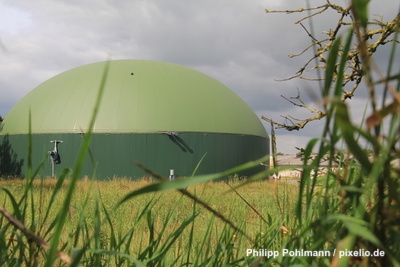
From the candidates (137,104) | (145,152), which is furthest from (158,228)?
(137,104)

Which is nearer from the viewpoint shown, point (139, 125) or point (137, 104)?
point (139, 125)

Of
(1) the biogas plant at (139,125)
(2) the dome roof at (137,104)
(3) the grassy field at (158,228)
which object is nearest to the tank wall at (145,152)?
(1) the biogas plant at (139,125)

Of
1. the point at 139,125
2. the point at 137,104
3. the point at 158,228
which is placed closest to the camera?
the point at 158,228

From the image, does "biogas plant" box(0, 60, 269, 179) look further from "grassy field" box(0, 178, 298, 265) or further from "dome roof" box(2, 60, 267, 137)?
"grassy field" box(0, 178, 298, 265)

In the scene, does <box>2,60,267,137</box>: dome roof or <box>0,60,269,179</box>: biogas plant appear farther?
<box>2,60,267,137</box>: dome roof

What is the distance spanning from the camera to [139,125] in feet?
68.0

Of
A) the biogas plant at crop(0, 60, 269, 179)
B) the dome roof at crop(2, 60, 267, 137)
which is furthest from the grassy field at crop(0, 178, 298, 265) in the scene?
the dome roof at crop(2, 60, 267, 137)

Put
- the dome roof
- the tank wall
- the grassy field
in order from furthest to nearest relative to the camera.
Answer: the dome roof
the tank wall
the grassy field

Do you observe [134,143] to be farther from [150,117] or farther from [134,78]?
[134,78]

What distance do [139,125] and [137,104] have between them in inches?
43.7

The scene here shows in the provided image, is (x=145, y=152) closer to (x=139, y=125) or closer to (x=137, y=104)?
(x=139, y=125)

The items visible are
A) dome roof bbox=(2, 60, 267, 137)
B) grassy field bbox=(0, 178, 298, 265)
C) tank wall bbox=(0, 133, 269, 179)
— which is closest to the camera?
grassy field bbox=(0, 178, 298, 265)

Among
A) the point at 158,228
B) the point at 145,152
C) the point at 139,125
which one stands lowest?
the point at 158,228

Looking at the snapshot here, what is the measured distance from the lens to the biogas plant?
20.7 metres
